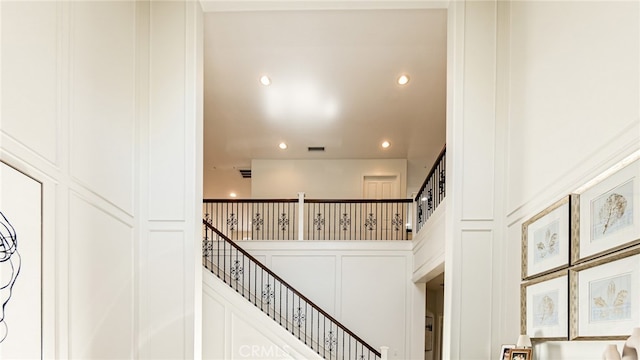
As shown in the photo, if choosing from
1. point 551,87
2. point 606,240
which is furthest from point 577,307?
point 551,87

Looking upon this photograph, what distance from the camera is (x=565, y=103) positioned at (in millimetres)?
3000

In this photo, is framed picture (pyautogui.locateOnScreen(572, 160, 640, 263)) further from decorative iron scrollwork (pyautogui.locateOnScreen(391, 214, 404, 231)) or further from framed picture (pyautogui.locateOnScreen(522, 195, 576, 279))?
decorative iron scrollwork (pyautogui.locateOnScreen(391, 214, 404, 231))

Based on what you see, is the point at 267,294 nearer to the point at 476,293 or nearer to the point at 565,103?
the point at 476,293

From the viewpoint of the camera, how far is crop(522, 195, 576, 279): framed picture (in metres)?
2.90

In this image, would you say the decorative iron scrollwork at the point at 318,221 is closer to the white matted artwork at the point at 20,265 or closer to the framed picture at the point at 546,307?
the framed picture at the point at 546,307

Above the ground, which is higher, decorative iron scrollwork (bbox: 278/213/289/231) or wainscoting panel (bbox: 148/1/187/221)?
wainscoting panel (bbox: 148/1/187/221)

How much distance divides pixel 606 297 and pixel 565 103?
3.77 ft

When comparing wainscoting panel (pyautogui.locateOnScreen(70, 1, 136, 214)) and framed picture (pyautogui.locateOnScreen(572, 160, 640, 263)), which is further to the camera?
wainscoting panel (pyautogui.locateOnScreen(70, 1, 136, 214))

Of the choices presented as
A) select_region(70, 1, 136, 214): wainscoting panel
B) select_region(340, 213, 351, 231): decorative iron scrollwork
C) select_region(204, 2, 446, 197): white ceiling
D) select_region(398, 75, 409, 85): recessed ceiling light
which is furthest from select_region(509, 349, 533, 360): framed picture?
select_region(340, 213, 351, 231): decorative iron scrollwork

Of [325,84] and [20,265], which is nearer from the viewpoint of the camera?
[20,265]

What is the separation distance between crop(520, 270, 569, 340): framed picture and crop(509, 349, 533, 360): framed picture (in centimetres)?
11

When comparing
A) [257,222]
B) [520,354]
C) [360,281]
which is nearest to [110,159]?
[520,354]

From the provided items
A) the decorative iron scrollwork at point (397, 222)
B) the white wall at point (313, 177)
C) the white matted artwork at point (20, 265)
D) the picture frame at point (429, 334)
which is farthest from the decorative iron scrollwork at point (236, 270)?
the white matted artwork at point (20, 265)

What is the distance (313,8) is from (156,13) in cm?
136
